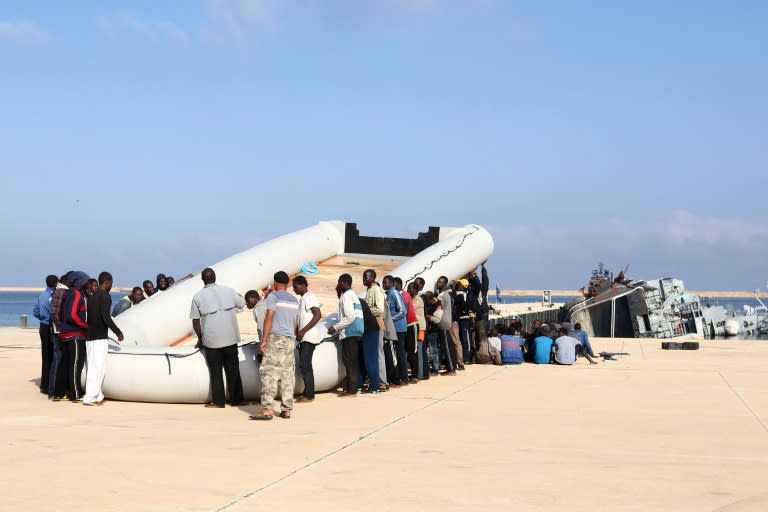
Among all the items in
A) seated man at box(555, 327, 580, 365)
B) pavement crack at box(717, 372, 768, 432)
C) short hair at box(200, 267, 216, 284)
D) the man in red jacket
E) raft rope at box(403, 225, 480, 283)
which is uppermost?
raft rope at box(403, 225, 480, 283)

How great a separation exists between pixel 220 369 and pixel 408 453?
3.37 metres

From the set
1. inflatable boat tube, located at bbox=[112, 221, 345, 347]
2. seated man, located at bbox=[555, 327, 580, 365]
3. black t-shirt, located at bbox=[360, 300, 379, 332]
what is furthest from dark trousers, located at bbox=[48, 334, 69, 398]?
seated man, located at bbox=[555, 327, 580, 365]

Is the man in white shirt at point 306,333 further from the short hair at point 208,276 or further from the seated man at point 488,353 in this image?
the seated man at point 488,353

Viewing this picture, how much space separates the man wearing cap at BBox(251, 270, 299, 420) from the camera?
9.57 metres

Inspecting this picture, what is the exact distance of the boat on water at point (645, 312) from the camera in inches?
1783

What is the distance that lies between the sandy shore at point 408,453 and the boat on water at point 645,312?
33.2 metres

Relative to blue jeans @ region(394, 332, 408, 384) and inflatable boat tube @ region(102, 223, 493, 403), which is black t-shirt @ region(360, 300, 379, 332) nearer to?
inflatable boat tube @ region(102, 223, 493, 403)

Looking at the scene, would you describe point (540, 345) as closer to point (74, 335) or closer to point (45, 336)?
point (45, 336)

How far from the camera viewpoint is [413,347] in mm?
13273

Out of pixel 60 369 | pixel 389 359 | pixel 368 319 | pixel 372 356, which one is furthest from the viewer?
pixel 389 359

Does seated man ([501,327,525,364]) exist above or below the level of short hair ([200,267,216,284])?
below

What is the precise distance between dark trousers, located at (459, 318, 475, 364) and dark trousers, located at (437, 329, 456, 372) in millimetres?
958

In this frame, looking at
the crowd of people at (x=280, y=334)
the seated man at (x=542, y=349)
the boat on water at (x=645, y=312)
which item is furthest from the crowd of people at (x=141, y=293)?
the boat on water at (x=645, y=312)

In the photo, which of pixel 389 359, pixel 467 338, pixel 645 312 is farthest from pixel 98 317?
pixel 645 312
